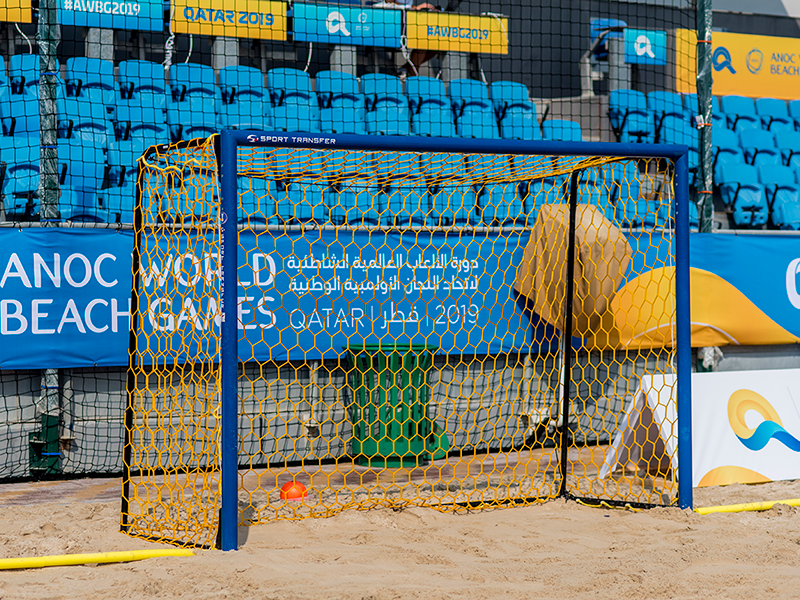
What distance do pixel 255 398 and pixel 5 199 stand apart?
2732mm

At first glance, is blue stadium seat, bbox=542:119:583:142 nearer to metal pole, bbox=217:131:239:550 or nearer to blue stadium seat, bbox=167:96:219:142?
blue stadium seat, bbox=167:96:219:142

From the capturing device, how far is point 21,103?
6168mm

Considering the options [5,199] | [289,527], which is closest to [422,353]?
[289,527]

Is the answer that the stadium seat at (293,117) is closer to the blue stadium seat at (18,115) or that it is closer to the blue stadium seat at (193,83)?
the blue stadium seat at (193,83)

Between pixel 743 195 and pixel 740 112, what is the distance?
2199 mm

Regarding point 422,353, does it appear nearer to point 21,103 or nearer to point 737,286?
point 737,286

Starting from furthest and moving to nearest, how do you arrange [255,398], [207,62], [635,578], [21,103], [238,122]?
[207,62]
[238,122]
[21,103]
[255,398]
[635,578]

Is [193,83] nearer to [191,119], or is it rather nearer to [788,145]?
[191,119]

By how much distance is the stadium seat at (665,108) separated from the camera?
26.3 ft

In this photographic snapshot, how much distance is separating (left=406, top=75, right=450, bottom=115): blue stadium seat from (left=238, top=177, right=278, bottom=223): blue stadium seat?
2.38 m

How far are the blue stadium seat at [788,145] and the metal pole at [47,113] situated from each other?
8832 mm

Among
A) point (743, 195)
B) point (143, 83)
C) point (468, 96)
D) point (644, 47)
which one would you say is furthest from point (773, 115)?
point (143, 83)

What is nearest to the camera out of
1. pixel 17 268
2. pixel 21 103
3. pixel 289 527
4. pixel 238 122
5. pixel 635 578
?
pixel 635 578

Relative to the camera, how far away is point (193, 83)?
700cm
